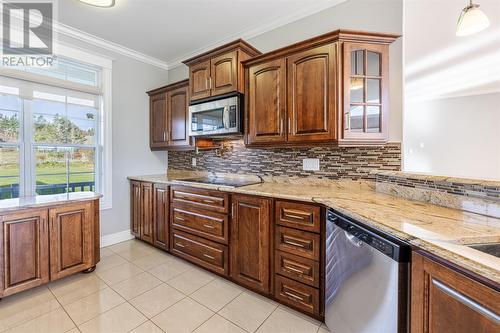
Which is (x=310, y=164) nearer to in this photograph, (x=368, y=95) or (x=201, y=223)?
(x=368, y=95)

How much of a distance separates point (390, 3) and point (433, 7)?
484 mm

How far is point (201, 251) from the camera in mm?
2406

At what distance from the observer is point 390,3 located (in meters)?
1.97

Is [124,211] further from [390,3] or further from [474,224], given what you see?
[390,3]

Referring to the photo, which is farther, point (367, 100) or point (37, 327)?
point (367, 100)

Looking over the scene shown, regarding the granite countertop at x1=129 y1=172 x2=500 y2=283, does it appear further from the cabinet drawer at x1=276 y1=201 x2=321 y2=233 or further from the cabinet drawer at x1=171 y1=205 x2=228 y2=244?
the cabinet drawer at x1=171 y1=205 x2=228 y2=244

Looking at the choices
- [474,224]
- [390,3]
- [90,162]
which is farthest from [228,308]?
[390,3]

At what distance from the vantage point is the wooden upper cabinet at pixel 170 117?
10.0 ft

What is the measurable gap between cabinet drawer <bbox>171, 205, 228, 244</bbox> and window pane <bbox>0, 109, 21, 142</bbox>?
1.84 m

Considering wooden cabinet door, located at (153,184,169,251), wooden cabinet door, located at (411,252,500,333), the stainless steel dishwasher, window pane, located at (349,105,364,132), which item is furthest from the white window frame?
wooden cabinet door, located at (411,252,500,333)

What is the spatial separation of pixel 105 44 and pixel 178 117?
1366 mm

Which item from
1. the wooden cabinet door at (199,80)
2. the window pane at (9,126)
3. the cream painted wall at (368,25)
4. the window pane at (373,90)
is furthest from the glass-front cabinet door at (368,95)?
the window pane at (9,126)

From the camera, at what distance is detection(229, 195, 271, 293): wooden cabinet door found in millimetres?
1916

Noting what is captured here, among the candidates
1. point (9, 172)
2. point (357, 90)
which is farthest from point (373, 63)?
point (9, 172)
